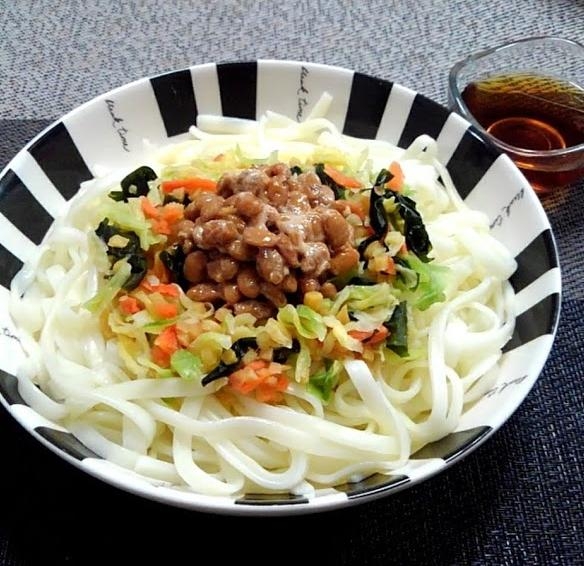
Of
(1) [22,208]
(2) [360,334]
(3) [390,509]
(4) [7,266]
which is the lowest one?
(3) [390,509]

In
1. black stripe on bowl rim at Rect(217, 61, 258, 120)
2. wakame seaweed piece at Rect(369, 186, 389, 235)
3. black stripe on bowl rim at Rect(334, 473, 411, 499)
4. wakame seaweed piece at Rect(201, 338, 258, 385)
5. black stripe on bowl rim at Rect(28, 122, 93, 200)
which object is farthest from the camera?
black stripe on bowl rim at Rect(217, 61, 258, 120)

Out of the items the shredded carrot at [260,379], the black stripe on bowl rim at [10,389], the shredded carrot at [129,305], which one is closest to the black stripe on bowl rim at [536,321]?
the shredded carrot at [260,379]

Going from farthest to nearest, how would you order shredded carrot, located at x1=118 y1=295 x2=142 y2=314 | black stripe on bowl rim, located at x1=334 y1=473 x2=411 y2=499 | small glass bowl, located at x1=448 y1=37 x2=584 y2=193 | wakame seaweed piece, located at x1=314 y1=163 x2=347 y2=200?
small glass bowl, located at x1=448 y1=37 x2=584 y2=193, wakame seaweed piece, located at x1=314 y1=163 x2=347 y2=200, shredded carrot, located at x1=118 y1=295 x2=142 y2=314, black stripe on bowl rim, located at x1=334 y1=473 x2=411 y2=499

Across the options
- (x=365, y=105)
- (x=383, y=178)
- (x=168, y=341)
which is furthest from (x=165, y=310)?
(x=365, y=105)

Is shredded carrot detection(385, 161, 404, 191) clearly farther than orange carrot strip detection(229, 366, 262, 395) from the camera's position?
Yes

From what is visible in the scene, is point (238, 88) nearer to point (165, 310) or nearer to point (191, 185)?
point (191, 185)

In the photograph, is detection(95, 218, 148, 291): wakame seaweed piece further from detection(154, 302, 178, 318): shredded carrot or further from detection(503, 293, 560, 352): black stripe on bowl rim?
detection(503, 293, 560, 352): black stripe on bowl rim

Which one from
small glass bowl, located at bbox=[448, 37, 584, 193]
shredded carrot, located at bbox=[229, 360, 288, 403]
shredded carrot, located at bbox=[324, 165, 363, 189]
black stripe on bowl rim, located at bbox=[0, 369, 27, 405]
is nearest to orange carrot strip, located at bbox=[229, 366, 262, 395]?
shredded carrot, located at bbox=[229, 360, 288, 403]
